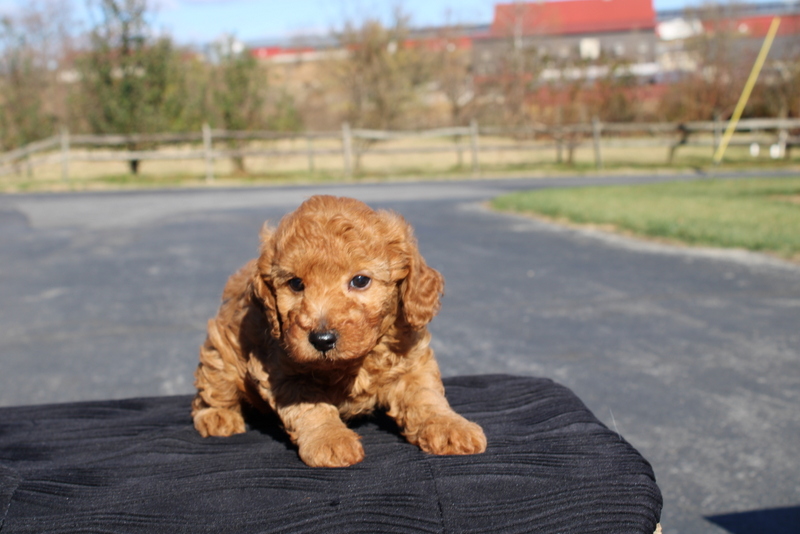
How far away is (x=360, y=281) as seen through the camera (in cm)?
250

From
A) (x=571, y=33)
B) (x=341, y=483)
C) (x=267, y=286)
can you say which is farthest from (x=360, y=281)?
(x=571, y=33)

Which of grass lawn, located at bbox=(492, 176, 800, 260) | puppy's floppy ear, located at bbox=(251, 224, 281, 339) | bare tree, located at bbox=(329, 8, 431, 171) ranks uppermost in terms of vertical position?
bare tree, located at bbox=(329, 8, 431, 171)

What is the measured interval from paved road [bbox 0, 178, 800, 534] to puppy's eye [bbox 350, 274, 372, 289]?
1.88 metres

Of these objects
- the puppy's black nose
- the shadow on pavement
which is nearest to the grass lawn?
the shadow on pavement

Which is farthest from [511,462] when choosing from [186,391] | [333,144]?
[333,144]

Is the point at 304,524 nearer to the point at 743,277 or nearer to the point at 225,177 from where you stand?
the point at 743,277

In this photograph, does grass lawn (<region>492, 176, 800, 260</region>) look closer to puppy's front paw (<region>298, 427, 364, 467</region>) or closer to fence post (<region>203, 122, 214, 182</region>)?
puppy's front paw (<region>298, 427, 364, 467</region>)

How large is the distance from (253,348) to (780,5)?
2112 inches

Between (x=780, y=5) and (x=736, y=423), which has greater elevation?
(x=780, y=5)

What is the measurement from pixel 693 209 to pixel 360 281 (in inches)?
489

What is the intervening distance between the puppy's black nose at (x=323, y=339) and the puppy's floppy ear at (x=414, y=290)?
43 centimetres

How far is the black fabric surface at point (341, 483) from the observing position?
2045 mm

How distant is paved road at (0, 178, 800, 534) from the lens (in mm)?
4051

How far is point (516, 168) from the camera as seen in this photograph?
28.9 m
